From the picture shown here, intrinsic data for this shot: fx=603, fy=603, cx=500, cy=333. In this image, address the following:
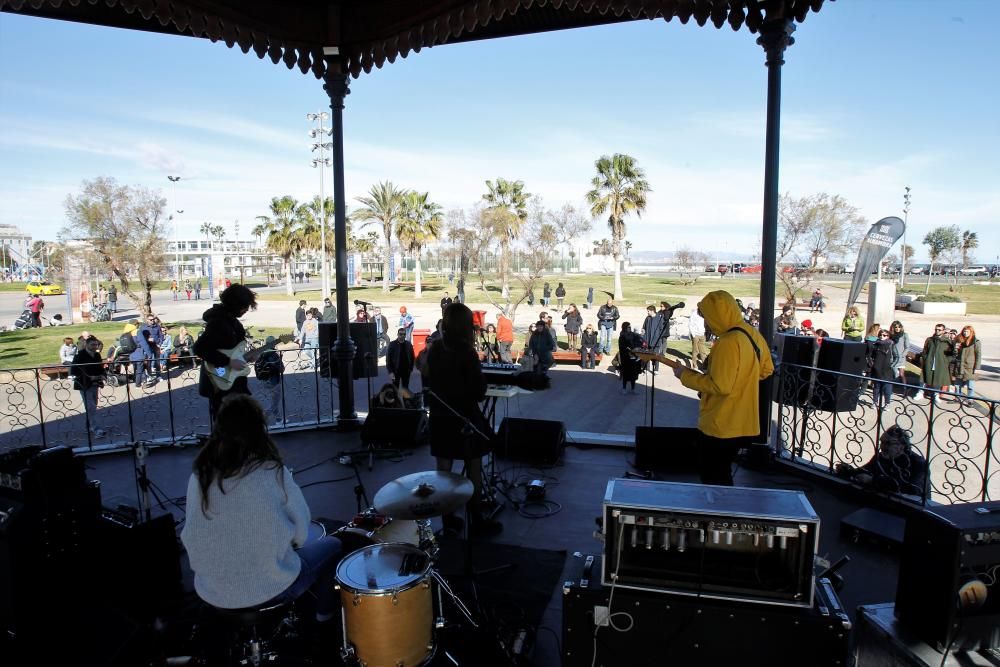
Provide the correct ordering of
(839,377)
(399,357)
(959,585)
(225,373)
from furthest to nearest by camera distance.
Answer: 1. (399,357)
2. (839,377)
3. (225,373)
4. (959,585)

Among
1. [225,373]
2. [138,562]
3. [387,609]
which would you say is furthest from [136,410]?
[387,609]

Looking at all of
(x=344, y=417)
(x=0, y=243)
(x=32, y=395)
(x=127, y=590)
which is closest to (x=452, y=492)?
(x=127, y=590)

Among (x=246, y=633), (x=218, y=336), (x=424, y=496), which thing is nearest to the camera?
(x=246, y=633)

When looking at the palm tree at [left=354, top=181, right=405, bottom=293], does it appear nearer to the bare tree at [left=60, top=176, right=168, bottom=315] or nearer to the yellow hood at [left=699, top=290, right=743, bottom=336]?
the bare tree at [left=60, top=176, right=168, bottom=315]

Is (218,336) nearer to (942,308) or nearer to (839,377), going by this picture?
(839,377)

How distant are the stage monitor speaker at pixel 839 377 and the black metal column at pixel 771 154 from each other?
→ 26.4 inches

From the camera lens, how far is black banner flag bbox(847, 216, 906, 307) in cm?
1241

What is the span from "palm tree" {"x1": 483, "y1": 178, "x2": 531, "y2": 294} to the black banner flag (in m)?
22.0

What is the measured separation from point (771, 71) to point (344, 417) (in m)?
6.25

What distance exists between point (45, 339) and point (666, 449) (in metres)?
26.2

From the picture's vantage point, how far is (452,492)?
3.40 metres

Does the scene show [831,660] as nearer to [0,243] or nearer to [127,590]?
[127,590]

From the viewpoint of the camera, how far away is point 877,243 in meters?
12.5

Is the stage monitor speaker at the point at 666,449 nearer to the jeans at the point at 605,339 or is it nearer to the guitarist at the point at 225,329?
the guitarist at the point at 225,329
